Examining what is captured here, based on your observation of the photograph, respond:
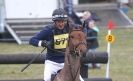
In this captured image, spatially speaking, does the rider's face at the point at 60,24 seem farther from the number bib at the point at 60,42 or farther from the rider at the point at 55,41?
the number bib at the point at 60,42

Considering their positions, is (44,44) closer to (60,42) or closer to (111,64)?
(60,42)

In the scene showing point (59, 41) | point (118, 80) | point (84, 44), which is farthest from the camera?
point (118, 80)

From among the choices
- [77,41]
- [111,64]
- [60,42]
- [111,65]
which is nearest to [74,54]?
[77,41]

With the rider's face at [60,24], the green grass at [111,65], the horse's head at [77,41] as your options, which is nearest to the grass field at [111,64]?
the green grass at [111,65]

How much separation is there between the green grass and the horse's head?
23.7 ft

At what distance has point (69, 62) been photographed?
7.52m

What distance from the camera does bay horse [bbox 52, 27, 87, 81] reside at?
7.16 m

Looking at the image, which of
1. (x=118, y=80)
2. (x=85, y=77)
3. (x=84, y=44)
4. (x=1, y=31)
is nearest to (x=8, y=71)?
(x=118, y=80)

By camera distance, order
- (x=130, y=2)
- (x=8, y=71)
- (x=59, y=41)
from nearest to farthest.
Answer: (x=59, y=41)
(x=8, y=71)
(x=130, y=2)

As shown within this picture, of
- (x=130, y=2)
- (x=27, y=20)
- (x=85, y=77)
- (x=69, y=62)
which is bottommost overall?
(x=130, y=2)

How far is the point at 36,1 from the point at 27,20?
98 centimetres

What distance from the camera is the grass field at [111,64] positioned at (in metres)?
15.0

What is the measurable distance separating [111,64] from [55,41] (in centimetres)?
858

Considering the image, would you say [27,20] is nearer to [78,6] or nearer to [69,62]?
[78,6]
